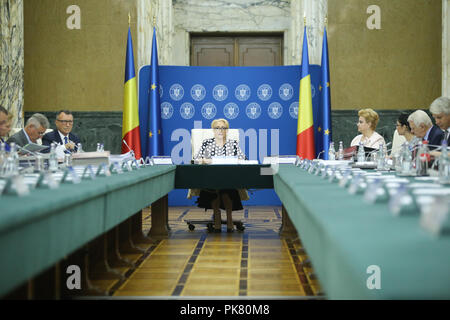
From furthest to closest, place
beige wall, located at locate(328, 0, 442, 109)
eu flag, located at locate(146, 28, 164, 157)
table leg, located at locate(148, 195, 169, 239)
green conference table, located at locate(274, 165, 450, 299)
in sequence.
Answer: beige wall, located at locate(328, 0, 442, 109) → eu flag, located at locate(146, 28, 164, 157) → table leg, located at locate(148, 195, 169, 239) → green conference table, located at locate(274, 165, 450, 299)

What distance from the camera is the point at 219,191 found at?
6.18 metres

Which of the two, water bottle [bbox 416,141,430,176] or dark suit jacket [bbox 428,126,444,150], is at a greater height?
dark suit jacket [bbox 428,126,444,150]

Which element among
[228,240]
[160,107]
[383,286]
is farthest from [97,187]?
[160,107]

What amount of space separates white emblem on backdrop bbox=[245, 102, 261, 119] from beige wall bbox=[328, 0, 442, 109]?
5.88 ft

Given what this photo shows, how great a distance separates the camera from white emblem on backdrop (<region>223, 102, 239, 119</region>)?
8633 millimetres

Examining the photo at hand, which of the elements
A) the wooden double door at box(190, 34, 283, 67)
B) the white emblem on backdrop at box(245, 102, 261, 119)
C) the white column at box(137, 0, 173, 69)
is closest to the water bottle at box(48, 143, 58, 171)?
the white emblem on backdrop at box(245, 102, 261, 119)

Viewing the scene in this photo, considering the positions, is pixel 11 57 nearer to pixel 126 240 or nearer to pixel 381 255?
pixel 126 240

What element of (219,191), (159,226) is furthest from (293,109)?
Result: (159,226)

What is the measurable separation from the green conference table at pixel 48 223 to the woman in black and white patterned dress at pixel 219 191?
10.1 ft

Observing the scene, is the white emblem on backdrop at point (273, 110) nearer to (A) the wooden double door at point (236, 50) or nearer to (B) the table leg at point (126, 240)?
(A) the wooden double door at point (236, 50)

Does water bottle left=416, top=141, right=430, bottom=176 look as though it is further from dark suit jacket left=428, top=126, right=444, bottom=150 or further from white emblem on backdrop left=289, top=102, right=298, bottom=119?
white emblem on backdrop left=289, top=102, right=298, bottom=119

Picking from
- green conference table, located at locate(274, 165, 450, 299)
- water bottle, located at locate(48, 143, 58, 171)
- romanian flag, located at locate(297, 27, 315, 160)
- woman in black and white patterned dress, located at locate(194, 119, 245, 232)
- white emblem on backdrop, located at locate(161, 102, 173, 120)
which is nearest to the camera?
green conference table, located at locate(274, 165, 450, 299)

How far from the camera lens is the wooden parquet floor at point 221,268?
3453 mm
